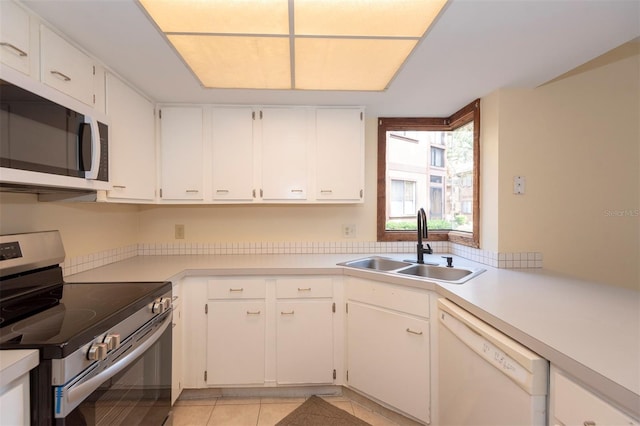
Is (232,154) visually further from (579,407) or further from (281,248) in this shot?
(579,407)

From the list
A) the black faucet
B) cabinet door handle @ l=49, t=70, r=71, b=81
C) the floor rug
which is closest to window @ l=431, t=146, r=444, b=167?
the black faucet

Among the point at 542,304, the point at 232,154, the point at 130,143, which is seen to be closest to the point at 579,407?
the point at 542,304

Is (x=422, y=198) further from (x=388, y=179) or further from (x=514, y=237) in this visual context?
(x=514, y=237)

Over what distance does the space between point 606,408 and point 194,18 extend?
1.93 m

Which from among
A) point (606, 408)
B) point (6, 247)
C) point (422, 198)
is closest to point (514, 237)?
point (422, 198)

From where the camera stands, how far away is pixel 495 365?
1.05 meters

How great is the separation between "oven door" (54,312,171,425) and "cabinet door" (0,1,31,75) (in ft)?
3.83

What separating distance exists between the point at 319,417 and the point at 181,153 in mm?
2095

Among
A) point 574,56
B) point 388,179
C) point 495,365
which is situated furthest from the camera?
point 388,179

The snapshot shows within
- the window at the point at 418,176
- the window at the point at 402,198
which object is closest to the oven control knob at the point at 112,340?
the window at the point at 418,176

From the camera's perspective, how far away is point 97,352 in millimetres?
927

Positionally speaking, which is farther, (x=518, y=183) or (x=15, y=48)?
(x=518, y=183)

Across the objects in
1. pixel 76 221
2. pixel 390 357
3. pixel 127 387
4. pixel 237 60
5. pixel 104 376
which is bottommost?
pixel 390 357

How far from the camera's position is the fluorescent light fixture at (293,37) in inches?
44.8
